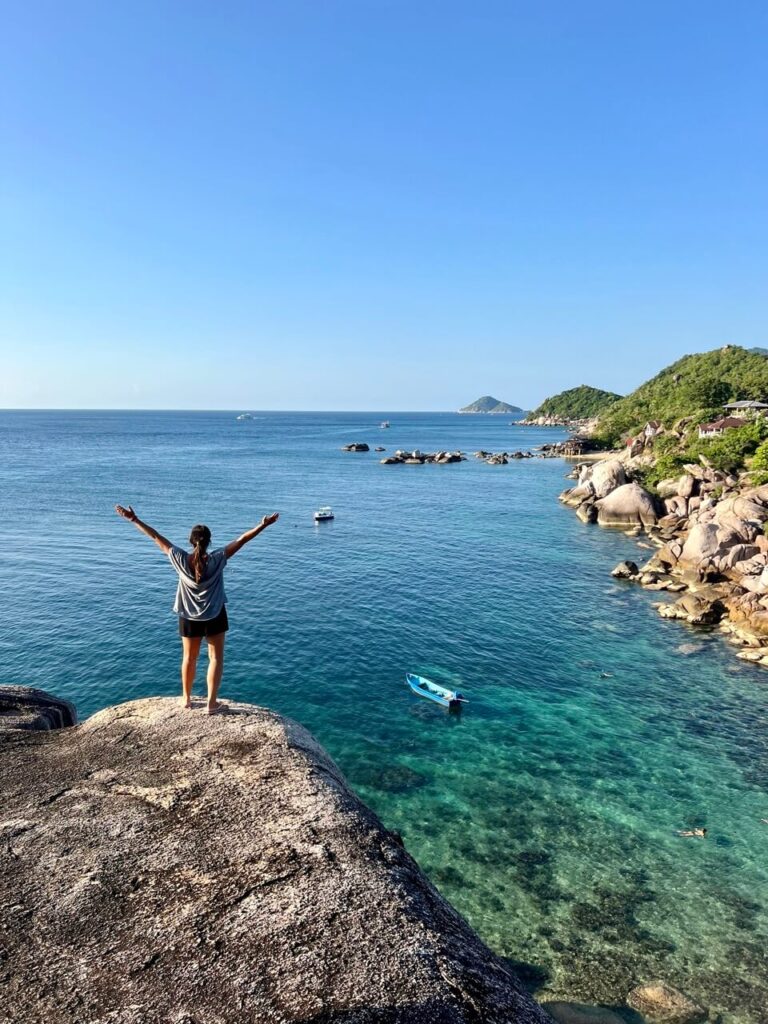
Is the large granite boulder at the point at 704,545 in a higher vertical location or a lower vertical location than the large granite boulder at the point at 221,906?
lower

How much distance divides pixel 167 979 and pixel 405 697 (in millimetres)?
25168

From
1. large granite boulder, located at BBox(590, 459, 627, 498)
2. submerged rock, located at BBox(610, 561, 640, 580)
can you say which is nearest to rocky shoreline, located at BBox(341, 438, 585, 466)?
large granite boulder, located at BBox(590, 459, 627, 498)

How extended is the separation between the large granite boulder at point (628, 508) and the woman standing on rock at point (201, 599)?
65.4 metres

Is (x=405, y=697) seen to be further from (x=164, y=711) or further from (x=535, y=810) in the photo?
(x=164, y=711)

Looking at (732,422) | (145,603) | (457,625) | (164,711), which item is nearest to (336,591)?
(457,625)

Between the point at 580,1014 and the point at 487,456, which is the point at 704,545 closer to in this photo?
the point at 580,1014

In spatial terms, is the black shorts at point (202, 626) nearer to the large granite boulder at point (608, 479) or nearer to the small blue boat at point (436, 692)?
the small blue boat at point (436, 692)

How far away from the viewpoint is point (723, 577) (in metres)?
44.1

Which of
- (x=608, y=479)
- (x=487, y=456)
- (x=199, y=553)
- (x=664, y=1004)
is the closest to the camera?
(x=199, y=553)

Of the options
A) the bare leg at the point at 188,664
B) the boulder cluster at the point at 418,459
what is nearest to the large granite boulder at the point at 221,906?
the bare leg at the point at 188,664

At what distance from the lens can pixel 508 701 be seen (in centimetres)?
2959

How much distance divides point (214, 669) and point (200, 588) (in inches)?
57.8

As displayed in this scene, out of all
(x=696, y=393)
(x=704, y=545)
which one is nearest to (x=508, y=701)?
(x=704, y=545)

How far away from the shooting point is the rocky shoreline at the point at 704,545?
37.8 meters
